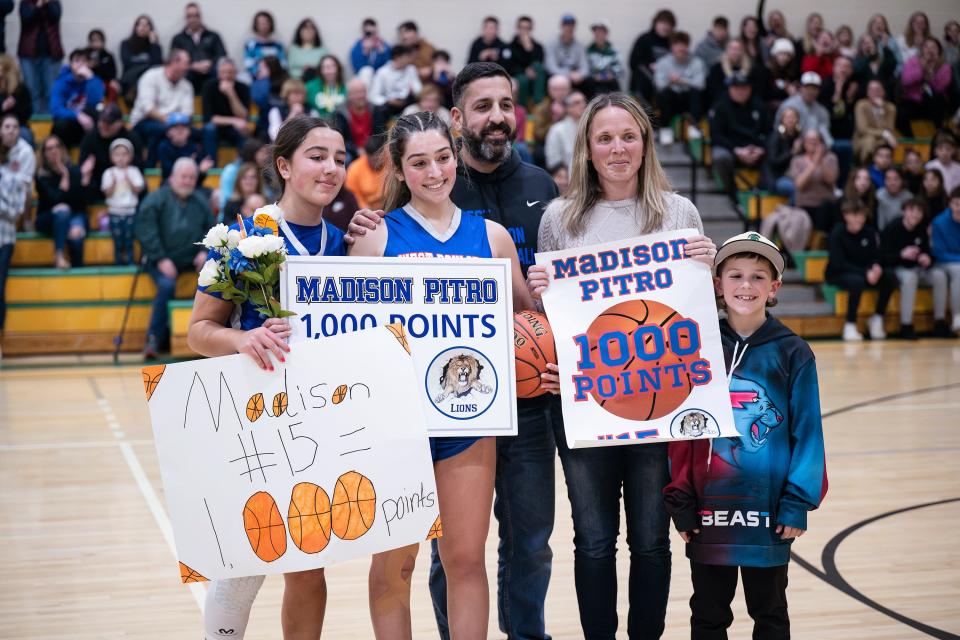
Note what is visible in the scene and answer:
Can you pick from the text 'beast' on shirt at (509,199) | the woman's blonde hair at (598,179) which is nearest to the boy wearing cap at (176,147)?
the text 'beast' on shirt at (509,199)

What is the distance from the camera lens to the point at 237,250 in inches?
110

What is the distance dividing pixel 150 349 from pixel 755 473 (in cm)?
836

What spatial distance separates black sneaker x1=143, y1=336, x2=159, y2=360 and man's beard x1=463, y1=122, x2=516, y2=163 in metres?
7.62

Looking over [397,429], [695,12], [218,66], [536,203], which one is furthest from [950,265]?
[397,429]

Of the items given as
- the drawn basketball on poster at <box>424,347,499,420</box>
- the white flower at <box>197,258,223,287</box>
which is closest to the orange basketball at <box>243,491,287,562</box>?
the drawn basketball on poster at <box>424,347,499,420</box>

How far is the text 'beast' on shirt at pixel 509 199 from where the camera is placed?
3.45 meters

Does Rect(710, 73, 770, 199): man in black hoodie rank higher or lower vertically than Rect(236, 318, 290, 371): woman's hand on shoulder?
higher

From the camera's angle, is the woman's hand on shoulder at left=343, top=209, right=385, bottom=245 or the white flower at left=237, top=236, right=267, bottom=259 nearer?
the white flower at left=237, top=236, right=267, bottom=259

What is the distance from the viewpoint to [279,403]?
9.36ft

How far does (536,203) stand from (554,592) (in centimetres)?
161

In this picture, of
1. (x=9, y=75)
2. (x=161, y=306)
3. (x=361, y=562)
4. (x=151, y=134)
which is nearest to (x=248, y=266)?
(x=361, y=562)

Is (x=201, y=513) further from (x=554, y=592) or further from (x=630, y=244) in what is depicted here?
(x=554, y=592)

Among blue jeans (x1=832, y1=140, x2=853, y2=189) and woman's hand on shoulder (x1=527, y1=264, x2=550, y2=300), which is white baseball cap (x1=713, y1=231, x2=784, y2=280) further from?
blue jeans (x1=832, y1=140, x2=853, y2=189)

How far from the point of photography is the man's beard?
339 centimetres
